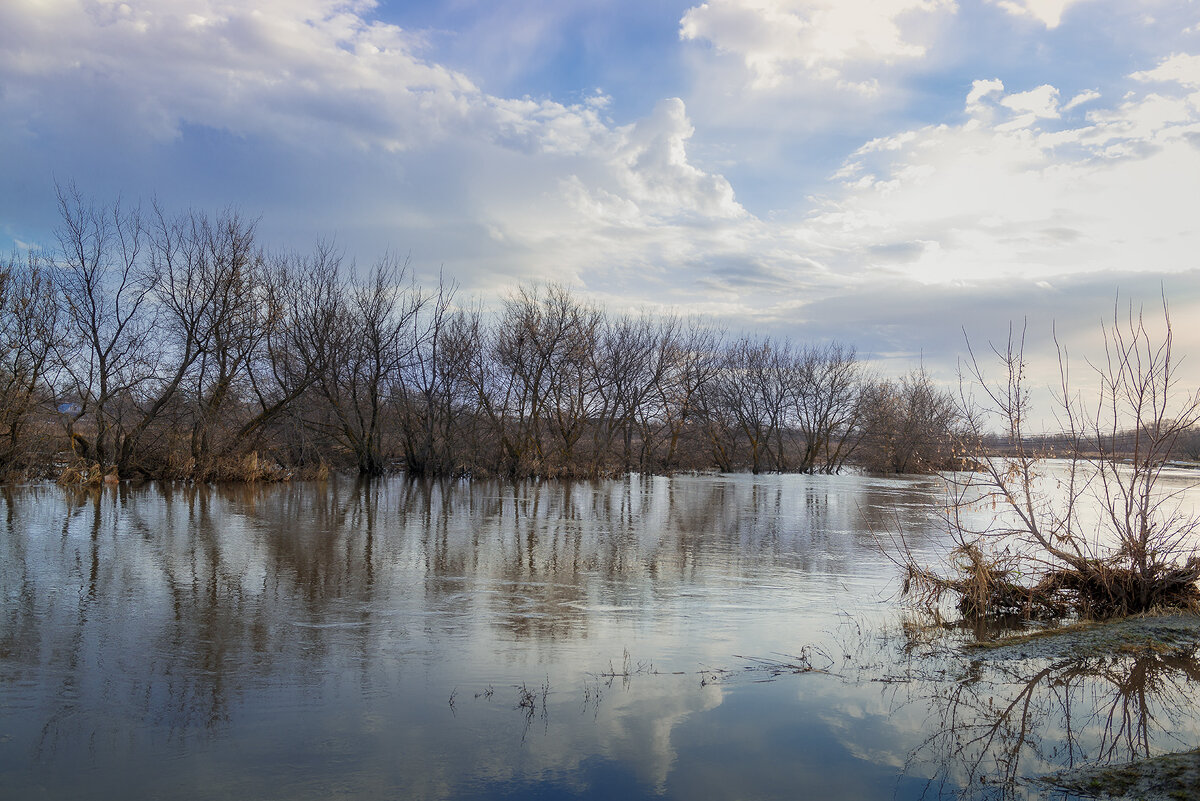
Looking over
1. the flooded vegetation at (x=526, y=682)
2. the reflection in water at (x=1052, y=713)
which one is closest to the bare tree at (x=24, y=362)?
the flooded vegetation at (x=526, y=682)

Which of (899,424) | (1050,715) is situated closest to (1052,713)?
(1050,715)

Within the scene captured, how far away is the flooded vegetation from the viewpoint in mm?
3949

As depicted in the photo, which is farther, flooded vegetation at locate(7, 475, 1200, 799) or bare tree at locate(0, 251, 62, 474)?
bare tree at locate(0, 251, 62, 474)

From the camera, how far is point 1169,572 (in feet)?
25.4

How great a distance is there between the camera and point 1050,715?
16.1ft

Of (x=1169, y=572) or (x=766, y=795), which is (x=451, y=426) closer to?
(x=1169, y=572)

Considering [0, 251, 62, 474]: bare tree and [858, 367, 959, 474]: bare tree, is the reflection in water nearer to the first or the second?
[0, 251, 62, 474]: bare tree

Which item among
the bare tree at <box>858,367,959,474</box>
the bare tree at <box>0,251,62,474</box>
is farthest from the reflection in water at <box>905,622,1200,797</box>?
the bare tree at <box>858,367,959,474</box>

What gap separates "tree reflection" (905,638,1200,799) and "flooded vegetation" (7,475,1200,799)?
23mm

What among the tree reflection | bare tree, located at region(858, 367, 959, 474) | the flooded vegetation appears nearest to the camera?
the flooded vegetation

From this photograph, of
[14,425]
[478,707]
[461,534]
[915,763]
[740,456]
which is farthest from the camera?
[740,456]

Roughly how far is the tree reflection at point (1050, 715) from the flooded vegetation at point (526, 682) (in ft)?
0.07

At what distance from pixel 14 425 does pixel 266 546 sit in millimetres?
12998

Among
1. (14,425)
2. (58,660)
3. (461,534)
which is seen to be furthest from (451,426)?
(58,660)
